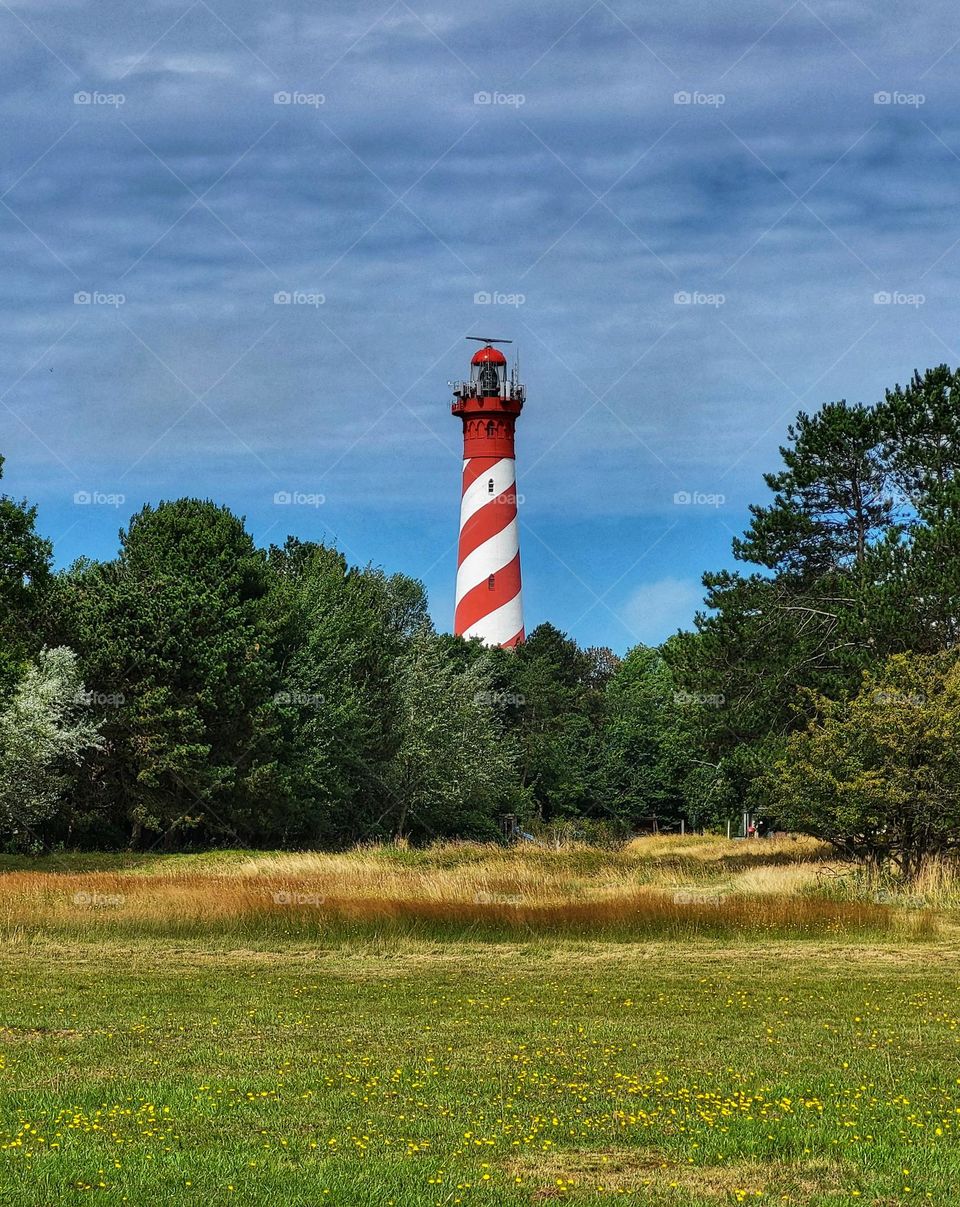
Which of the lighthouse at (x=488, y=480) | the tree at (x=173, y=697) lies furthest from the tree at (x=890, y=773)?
the lighthouse at (x=488, y=480)

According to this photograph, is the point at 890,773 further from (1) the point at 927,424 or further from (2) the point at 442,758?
(2) the point at 442,758

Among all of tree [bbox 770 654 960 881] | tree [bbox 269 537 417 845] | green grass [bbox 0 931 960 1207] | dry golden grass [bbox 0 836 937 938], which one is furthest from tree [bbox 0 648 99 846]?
green grass [bbox 0 931 960 1207]

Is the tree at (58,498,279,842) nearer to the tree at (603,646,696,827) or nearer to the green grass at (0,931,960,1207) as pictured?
the green grass at (0,931,960,1207)

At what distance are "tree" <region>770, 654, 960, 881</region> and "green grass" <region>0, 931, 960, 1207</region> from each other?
11.2m

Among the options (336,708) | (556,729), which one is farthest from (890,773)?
(556,729)

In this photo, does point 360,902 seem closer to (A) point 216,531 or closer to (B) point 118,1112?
(B) point 118,1112

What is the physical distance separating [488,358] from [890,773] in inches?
2005

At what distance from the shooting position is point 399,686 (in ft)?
211

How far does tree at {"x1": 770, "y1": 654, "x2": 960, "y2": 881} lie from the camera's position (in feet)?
100.0

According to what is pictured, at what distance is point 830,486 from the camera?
4534cm

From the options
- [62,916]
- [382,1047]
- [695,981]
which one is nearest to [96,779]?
[62,916]

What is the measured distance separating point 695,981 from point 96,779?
1444 inches

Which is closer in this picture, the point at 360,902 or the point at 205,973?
the point at 205,973

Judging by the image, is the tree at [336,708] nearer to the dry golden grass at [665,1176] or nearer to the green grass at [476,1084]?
the green grass at [476,1084]
